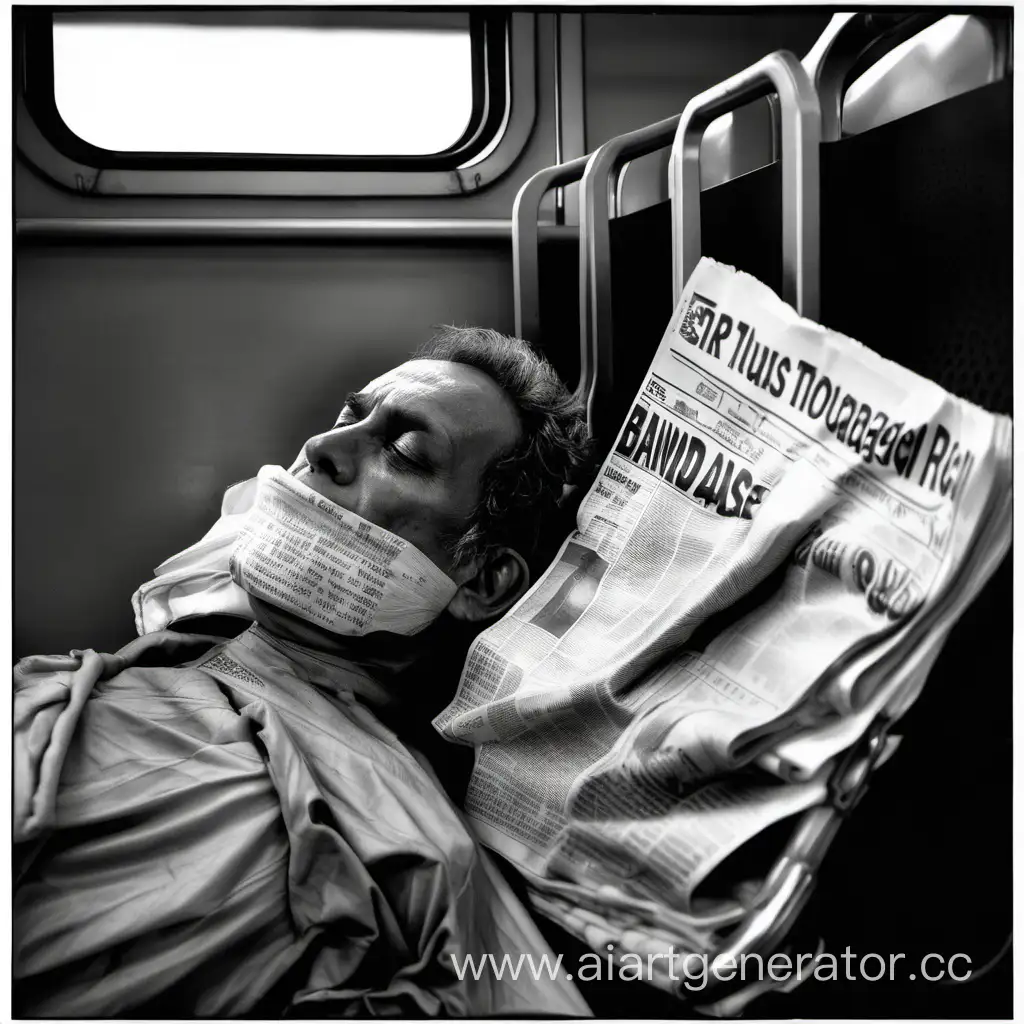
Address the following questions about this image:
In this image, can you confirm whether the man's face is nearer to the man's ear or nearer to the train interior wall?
the man's ear

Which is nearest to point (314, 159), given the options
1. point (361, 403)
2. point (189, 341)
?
point (189, 341)

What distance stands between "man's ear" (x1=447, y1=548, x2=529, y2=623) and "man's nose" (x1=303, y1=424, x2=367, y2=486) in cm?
22

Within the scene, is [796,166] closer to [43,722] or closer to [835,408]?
[835,408]

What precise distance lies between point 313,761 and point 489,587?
14.9 inches

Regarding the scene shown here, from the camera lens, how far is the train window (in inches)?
62.1

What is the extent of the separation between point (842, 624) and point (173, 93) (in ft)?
4.40

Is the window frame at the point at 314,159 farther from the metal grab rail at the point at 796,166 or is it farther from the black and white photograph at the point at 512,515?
the metal grab rail at the point at 796,166

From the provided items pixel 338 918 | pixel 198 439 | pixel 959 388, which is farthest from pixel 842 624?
pixel 198 439

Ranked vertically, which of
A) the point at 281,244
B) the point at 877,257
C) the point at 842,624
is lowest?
the point at 842,624

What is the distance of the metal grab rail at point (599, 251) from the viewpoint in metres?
1.46

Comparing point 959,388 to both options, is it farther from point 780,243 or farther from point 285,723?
point 285,723

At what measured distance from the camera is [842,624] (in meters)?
0.99

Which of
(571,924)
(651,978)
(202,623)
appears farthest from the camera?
(202,623)

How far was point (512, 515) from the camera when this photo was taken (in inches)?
56.1
